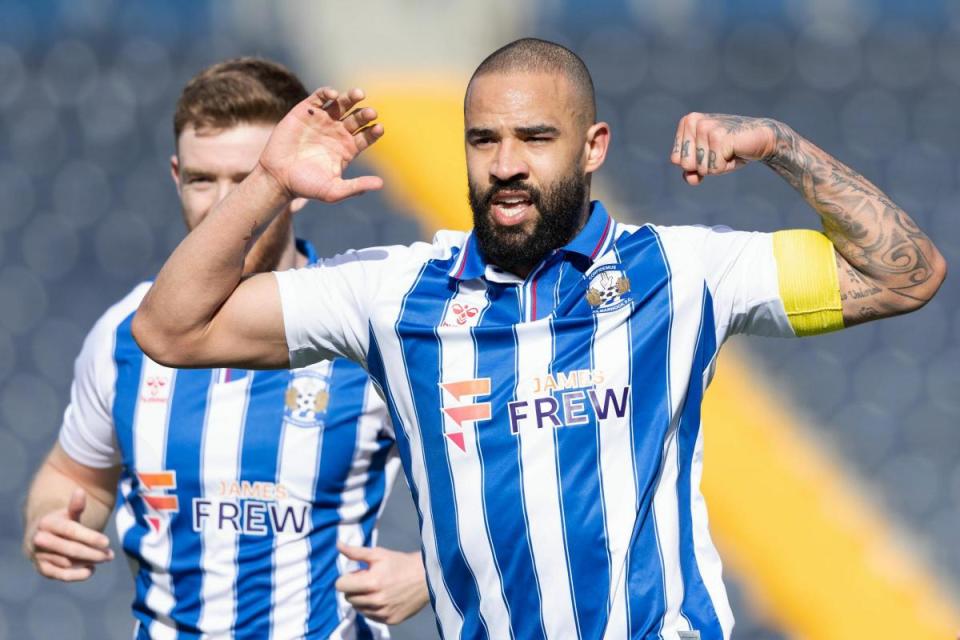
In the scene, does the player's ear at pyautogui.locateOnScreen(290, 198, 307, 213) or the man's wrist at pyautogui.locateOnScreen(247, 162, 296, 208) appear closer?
the man's wrist at pyautogui.locateOnScreen(247, 162, 296, 208)

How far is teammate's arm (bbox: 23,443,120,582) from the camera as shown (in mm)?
2285

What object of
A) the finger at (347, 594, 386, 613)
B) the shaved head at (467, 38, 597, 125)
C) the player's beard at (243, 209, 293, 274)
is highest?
the shaved head at (467, 38, 597, 125)

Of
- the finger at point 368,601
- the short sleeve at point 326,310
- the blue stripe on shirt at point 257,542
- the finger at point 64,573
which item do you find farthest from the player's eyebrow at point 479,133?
the finger at point 64,573

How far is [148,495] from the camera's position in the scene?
7.93 ft

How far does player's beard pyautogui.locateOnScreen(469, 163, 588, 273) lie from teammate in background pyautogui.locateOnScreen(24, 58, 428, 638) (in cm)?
53

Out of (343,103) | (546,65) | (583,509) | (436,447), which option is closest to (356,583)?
(436,447)

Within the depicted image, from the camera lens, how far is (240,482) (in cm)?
237

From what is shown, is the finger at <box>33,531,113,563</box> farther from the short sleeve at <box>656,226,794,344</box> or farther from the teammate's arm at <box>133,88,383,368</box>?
the short sleeve at <box>656,226,794,344</box>

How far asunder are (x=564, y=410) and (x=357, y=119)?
520 mm

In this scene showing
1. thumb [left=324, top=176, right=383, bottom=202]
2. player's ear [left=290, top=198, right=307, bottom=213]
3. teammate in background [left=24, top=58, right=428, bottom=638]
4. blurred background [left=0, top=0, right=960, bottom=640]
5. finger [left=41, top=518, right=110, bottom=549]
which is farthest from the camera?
blurred background [left=0, top=0, right=960, bottom=640]

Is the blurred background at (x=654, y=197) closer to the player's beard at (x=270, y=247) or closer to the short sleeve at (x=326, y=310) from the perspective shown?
the player's beard at (x=270, y=247)

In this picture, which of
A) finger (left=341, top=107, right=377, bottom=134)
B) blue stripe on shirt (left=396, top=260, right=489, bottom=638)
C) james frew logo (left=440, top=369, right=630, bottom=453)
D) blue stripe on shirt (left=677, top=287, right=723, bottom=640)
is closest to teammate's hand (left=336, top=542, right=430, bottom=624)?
blue stripe on shirt (left=396, top=260, right=489, bottom=638)

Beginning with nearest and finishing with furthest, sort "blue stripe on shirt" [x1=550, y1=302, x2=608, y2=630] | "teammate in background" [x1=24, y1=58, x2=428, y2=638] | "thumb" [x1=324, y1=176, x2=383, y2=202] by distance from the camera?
"blue stripe on shirt" [x1=550, y1=302, x2=608, y2=630] < "thumb" [x1=324, y1=176, x2=383, y2=202] < "teammate in background" [x1=24, y1=58, x2=428, y2=638]

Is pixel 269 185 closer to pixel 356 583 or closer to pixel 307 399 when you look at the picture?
pixel 307 399
